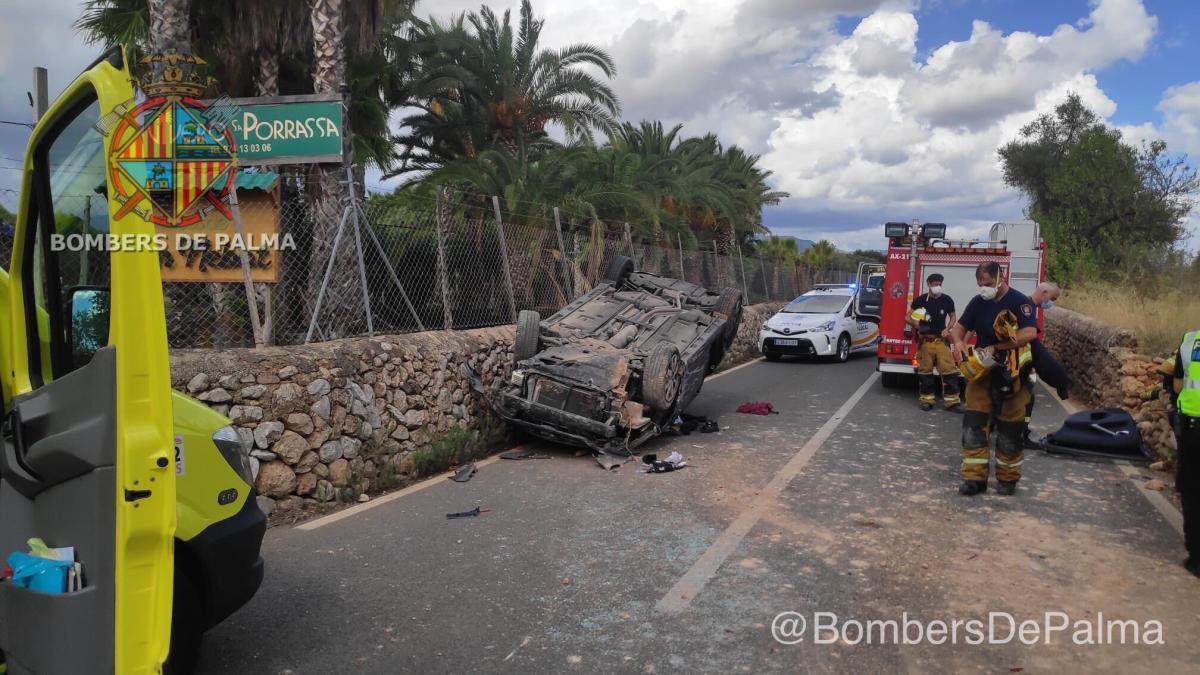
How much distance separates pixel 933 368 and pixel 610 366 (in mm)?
5642

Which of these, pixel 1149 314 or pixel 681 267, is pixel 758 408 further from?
pixel 681 267

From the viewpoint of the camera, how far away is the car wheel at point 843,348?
16.6 m

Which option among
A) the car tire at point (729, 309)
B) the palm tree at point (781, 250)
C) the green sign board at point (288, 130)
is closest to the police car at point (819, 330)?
the car tire at point (729, 309)

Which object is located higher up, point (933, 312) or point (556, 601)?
point (933, 312)

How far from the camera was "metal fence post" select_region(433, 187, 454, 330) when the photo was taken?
28.7ft

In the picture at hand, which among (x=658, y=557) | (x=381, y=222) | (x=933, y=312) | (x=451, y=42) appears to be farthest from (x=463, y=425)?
(x=451, y=42)

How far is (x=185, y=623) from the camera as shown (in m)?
3.16

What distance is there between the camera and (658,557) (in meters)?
4.93

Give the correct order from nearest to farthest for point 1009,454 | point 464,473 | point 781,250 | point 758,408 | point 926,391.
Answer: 1. point 1009,454
2. point 464,473
3. point 758,408
4. point 926,391
5. point 781,250

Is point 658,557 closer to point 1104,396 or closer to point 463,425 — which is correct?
point 463,425

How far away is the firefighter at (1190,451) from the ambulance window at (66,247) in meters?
5.56

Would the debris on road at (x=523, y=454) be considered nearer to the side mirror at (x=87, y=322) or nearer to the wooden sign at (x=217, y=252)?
the wooden sign at (x=217, y=252)

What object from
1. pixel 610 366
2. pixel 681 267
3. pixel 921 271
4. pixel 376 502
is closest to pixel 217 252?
pixel 376 502

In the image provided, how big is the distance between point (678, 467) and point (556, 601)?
10.4ft
